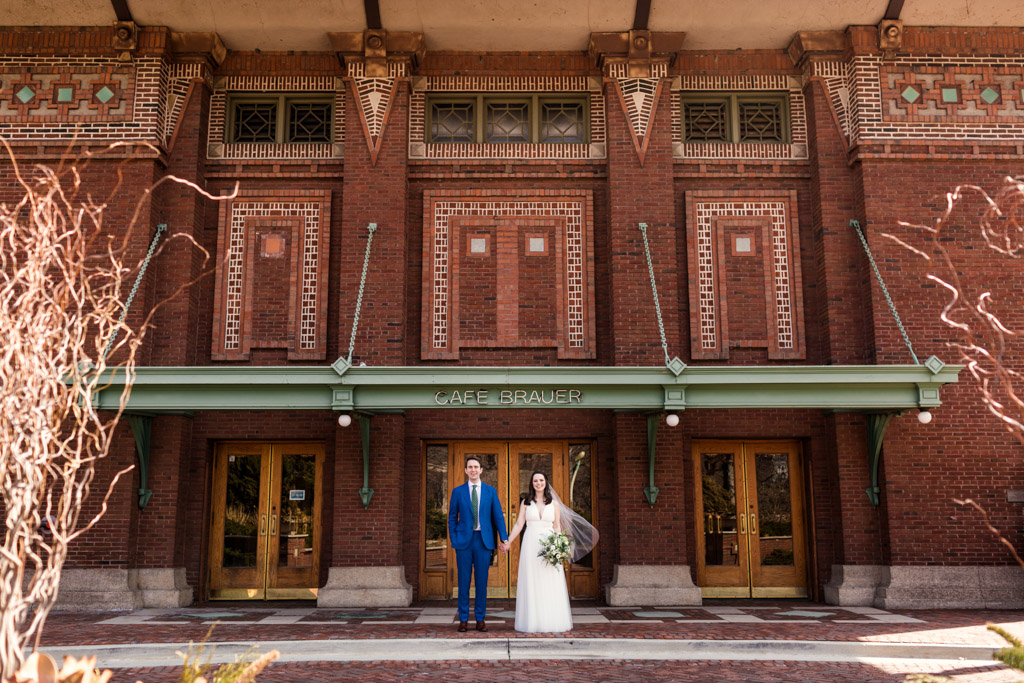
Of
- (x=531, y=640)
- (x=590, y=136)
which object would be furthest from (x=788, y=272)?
(x=531, y=640)

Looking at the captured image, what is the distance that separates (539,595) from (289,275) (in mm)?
6908

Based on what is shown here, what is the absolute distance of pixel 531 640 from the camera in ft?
29.8

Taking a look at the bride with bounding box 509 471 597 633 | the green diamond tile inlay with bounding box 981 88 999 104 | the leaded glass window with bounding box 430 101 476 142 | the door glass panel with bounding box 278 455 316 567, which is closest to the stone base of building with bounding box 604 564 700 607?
the bride with bounding box 509 471 597 633

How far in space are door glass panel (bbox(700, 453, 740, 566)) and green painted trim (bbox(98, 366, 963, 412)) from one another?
98.6 inches

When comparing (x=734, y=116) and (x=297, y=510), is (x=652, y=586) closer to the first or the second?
(x=297, y=510)

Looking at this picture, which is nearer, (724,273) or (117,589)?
(117,589)

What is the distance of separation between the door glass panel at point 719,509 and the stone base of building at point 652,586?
100cm

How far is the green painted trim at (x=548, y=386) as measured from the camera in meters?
11.2

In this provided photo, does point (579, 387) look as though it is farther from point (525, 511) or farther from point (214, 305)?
point (214, 305)

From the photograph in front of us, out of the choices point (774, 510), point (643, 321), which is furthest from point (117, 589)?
point (774, 510)

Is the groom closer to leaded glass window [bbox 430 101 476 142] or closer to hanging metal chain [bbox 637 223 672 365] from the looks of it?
hanging metal chain [bbox 637 223 672 365]

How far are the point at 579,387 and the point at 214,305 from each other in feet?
20.4

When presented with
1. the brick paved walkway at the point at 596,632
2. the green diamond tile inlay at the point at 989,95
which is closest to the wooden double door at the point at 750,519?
the brick paved walkway at the point at 596,632

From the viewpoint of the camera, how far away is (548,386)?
11.4 meters
